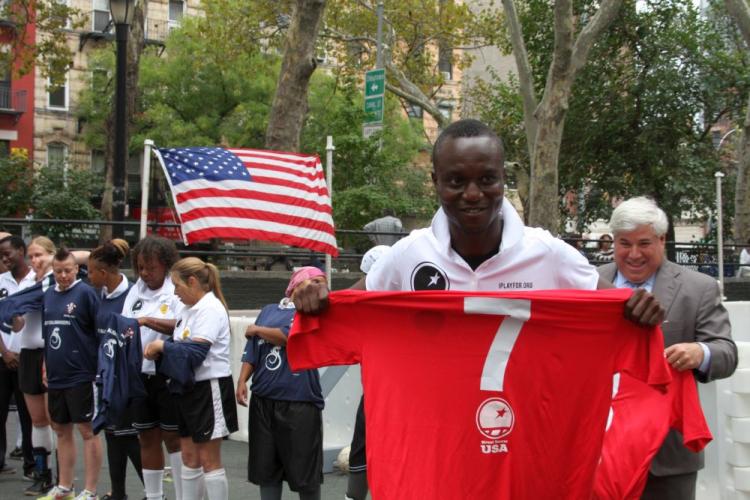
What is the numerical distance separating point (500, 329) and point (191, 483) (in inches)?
153

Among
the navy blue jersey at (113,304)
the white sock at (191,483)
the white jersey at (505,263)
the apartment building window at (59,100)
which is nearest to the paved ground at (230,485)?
the white sock at (191,483)

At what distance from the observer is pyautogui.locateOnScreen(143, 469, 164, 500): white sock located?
279 inches

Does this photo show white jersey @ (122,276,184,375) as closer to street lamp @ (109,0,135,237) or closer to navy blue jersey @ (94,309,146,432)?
navy blue jersey @ (94,309,146,432)

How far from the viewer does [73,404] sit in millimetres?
7496

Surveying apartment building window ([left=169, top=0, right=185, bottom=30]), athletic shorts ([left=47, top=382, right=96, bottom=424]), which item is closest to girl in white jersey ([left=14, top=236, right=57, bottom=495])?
athletic shorts ([left=47, top=382, right=96, bottom=424])

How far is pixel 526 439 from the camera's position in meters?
3.33

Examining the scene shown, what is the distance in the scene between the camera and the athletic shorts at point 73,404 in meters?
7.50

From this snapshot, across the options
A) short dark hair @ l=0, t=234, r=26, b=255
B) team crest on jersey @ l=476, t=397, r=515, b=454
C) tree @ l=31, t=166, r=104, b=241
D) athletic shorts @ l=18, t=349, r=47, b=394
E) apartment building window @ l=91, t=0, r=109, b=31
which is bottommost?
athletic shorts @ l=18, t=349, r=47, b=394

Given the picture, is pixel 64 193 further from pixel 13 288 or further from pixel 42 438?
pixel 42 438

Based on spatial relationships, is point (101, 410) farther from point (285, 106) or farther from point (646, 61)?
point (646, 61)

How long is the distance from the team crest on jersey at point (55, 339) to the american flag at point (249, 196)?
8.11 ft

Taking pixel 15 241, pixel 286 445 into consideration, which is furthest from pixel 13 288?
pixel 286 445

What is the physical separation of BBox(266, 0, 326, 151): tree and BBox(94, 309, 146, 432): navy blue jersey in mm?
9489

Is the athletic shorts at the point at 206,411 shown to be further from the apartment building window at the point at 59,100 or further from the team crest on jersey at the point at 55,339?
the apartment building window at the point at 59,100
